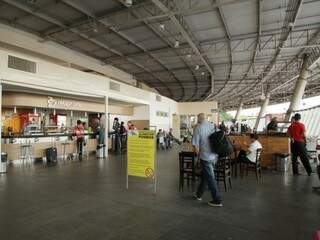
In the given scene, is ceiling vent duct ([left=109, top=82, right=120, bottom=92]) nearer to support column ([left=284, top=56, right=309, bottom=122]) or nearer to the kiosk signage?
the kiosk signage

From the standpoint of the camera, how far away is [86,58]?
1382cm

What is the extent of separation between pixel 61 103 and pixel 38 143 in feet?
7.93

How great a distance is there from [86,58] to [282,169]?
1095 centimetres

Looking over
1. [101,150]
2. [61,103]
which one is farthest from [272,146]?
[61,103]

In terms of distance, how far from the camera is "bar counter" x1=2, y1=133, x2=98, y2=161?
27.1 ft

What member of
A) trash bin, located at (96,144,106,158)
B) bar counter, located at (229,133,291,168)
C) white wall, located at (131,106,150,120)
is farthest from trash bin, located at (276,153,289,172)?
white wall, located at (131,106,150,120)

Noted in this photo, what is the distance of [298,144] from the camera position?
655 centimetres

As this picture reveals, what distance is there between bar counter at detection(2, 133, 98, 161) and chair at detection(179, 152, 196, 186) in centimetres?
597

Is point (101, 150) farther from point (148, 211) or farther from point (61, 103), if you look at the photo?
point (148, 211)

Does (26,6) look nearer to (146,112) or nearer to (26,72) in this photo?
(26,72)

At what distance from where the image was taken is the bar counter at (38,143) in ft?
27.1

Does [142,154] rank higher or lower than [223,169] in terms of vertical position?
higher

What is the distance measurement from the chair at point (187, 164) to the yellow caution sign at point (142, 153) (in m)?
0.77

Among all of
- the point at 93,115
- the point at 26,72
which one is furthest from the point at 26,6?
the point at 93,115
